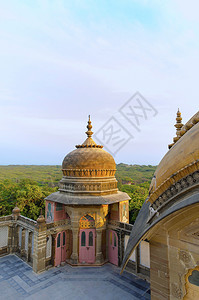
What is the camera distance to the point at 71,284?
13.5 meters

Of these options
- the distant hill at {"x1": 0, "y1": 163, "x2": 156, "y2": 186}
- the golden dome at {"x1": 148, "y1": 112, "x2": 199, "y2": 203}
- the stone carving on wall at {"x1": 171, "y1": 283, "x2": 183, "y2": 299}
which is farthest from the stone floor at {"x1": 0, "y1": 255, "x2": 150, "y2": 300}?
the distant hill at {"x1": 0, "y1": 163, "x2": 156, "y2": 186}

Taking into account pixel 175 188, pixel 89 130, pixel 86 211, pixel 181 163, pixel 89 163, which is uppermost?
pixel 89 130

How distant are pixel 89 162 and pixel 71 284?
9.38m

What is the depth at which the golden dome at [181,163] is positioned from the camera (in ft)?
16.7

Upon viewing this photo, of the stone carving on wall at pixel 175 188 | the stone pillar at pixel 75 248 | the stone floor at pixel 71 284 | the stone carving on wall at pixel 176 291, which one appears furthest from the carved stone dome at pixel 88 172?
the stone carving on wall at pixel 176 291

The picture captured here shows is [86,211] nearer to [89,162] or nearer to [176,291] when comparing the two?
[89,162]

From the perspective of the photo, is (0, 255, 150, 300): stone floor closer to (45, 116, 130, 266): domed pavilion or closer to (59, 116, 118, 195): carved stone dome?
(45, 116, 130, 266): domed pavilion

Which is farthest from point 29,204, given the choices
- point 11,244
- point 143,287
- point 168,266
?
point 168,266

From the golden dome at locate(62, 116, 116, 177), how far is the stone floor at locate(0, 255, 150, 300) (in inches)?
308

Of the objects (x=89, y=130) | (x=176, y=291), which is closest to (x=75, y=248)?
(x=89, y=130)

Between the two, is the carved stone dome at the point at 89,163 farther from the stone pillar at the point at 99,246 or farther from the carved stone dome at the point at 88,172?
the stone pillar at the point at 99,246

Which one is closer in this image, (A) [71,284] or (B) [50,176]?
(A) [71,284]

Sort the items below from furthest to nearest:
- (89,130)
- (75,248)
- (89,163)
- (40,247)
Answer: (89,130) → (89,163) → (75,248) → (40,247)

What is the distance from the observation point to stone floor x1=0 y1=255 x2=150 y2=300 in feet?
40.7
